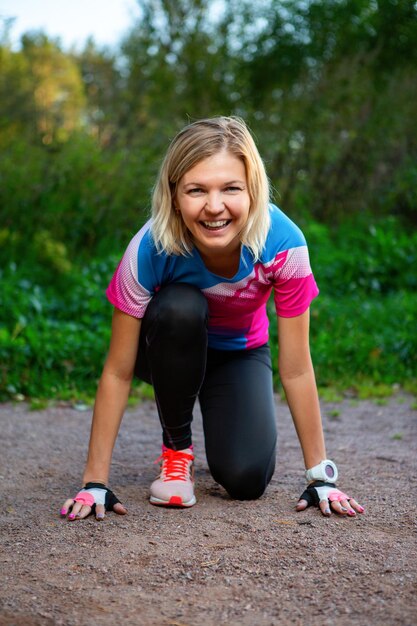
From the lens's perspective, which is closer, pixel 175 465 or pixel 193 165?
pixel 193 165

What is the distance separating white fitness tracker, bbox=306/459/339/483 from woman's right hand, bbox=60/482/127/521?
0.63 meters

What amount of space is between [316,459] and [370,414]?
5.56 ft

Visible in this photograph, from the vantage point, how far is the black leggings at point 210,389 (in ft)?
8.45

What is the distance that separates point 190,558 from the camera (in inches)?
85.0

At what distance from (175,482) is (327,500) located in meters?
0.52

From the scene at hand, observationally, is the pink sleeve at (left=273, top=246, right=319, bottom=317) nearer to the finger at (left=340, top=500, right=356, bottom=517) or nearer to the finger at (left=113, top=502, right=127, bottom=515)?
the finger at (left=340, top=500, right=356, bottom=517)

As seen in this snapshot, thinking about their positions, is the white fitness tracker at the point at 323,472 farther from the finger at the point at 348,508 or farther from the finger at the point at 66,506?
the finger at the point at 66,506

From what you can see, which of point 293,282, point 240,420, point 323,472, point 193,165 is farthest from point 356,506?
point 193,165

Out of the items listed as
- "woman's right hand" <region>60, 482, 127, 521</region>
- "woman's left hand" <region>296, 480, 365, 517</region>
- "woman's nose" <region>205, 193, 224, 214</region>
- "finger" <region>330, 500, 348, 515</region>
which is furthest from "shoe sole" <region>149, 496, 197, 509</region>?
"woman's nose" <region>205, 193, 224, 214</region>

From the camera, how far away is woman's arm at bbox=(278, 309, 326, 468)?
260 centimetres

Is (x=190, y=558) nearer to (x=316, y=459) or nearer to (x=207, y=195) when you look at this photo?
(x=316, y=459)

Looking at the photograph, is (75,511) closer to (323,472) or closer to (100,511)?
(100,511)

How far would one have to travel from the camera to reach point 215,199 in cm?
244

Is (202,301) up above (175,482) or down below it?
above
